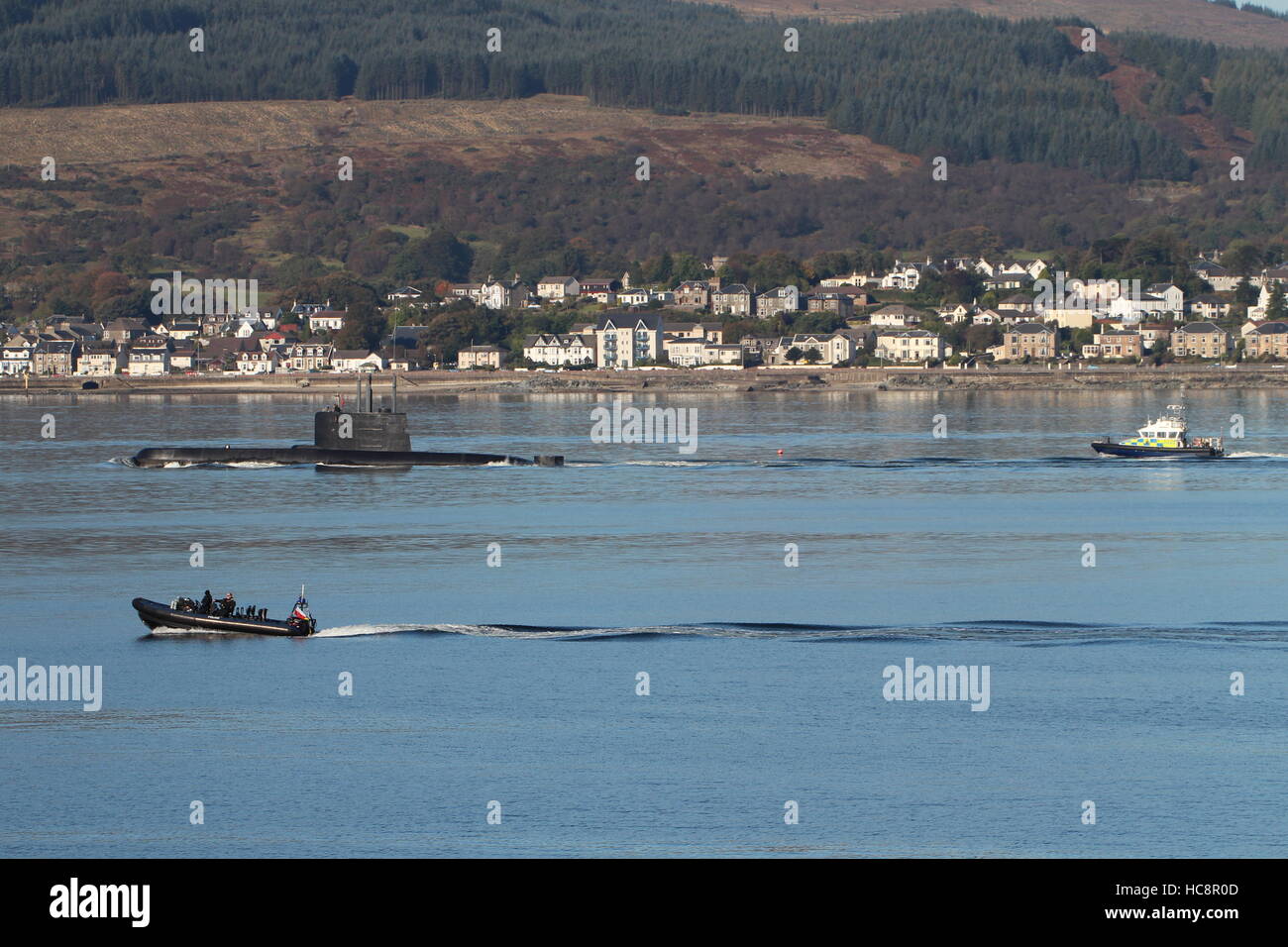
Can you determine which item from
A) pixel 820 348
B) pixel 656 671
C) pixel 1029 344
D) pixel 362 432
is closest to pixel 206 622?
pixel 656 671

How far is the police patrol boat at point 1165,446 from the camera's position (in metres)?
72.4

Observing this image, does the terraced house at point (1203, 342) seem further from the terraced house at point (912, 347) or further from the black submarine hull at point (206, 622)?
the black submarine hull at point (206, 622)

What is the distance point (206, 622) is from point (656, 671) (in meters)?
9.33

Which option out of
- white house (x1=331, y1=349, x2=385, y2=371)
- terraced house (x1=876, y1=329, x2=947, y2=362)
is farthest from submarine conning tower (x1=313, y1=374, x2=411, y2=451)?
terraced house (x1=876, y1=329, x2=947, y2=362)

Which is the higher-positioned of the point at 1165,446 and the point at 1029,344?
the point at 1029,344

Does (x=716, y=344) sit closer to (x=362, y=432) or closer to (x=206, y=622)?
(x=362, y=432)

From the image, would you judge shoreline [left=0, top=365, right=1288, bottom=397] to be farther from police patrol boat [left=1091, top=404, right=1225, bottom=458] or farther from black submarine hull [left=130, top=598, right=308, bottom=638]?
black submarine hull [left=130, top=598, right=308, bottom=638]

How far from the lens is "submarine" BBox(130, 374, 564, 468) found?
70.2 metres

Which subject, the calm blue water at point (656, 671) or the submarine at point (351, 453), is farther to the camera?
the submarine at point (351, 453)

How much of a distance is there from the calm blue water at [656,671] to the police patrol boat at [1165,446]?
30.2ft

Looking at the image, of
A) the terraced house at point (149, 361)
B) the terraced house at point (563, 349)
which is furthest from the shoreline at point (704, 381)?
the terraced house at point (563, 349)

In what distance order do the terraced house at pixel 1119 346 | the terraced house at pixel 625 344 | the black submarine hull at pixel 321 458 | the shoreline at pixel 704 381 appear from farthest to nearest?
1. the terraced house at pixel 625 344
2. the terraced house at pixel 1119 346
3. the shoreline at pixel 704 381
4. the black submarine hull at pixel 321 458

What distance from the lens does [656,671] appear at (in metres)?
30.9

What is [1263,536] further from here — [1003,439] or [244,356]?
[244,356]
